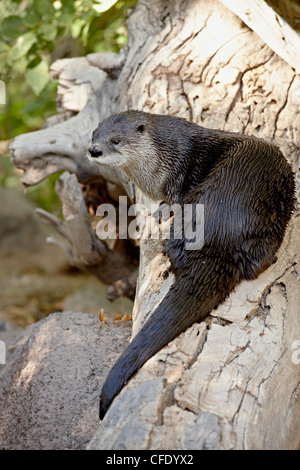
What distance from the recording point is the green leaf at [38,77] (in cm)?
296

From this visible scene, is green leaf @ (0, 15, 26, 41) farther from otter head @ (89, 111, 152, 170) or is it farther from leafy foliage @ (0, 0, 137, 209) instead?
otter head @ (89, 111, 152, 170)

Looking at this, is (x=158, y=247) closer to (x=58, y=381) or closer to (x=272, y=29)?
(x=58, y=381)

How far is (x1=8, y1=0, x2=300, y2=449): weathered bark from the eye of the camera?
123 centimetres

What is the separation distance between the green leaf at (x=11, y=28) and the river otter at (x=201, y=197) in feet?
3.57

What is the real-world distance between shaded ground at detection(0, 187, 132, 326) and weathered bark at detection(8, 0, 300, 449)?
4.03 feet

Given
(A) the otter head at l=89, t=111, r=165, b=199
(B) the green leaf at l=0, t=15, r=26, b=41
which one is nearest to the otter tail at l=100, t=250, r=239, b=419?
(A) the otter head at l=89, t=111, r=165, b=199

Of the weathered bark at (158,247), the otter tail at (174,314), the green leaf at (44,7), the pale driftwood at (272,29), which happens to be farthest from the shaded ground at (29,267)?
the otter tail at (174,314)

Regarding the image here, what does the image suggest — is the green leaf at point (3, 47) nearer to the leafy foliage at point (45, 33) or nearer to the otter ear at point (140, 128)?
the leafy foliage at point (45, 33)

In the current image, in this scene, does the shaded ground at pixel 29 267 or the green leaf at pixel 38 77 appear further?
the shaded ground at pixel 29 267

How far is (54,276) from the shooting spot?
170 inches

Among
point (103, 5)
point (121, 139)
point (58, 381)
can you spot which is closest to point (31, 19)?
point (103, 5)
